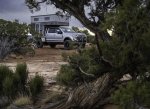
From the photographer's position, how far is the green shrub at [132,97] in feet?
30.0

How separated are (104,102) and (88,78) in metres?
0.84

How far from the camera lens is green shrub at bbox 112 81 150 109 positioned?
913cm

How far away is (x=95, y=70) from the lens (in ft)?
40.2

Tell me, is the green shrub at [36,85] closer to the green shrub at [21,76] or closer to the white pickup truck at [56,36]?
the green shrub at [21,76]

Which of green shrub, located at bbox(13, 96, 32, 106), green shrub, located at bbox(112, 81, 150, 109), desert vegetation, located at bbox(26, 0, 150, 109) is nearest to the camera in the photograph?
green shrub, located at bbox(112, 81, 150, 109)

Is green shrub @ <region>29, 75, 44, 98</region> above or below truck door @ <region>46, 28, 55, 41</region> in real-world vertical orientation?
below

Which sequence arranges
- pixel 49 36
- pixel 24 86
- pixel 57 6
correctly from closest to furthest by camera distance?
pixel 57 6
pixel 24 86
pixel 49 36

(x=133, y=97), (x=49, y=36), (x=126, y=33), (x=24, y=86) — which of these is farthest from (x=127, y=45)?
(x=49, y=36)

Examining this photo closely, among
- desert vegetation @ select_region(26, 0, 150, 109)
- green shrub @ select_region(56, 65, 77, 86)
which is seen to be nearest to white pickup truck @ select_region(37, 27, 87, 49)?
green shrub @ select_region(56, 65, 77, 86)

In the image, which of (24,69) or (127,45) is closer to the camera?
(127,45)

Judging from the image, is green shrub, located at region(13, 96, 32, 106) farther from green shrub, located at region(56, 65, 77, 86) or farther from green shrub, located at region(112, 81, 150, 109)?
green shrub, located at region(112, 81, 150, 109)

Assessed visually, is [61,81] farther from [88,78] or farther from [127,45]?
[127,45]

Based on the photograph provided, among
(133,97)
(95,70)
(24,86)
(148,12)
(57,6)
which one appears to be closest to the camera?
(133,97)

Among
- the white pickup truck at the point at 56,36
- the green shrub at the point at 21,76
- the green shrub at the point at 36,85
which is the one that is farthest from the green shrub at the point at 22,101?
the white pickup truck at the point at 56,36
